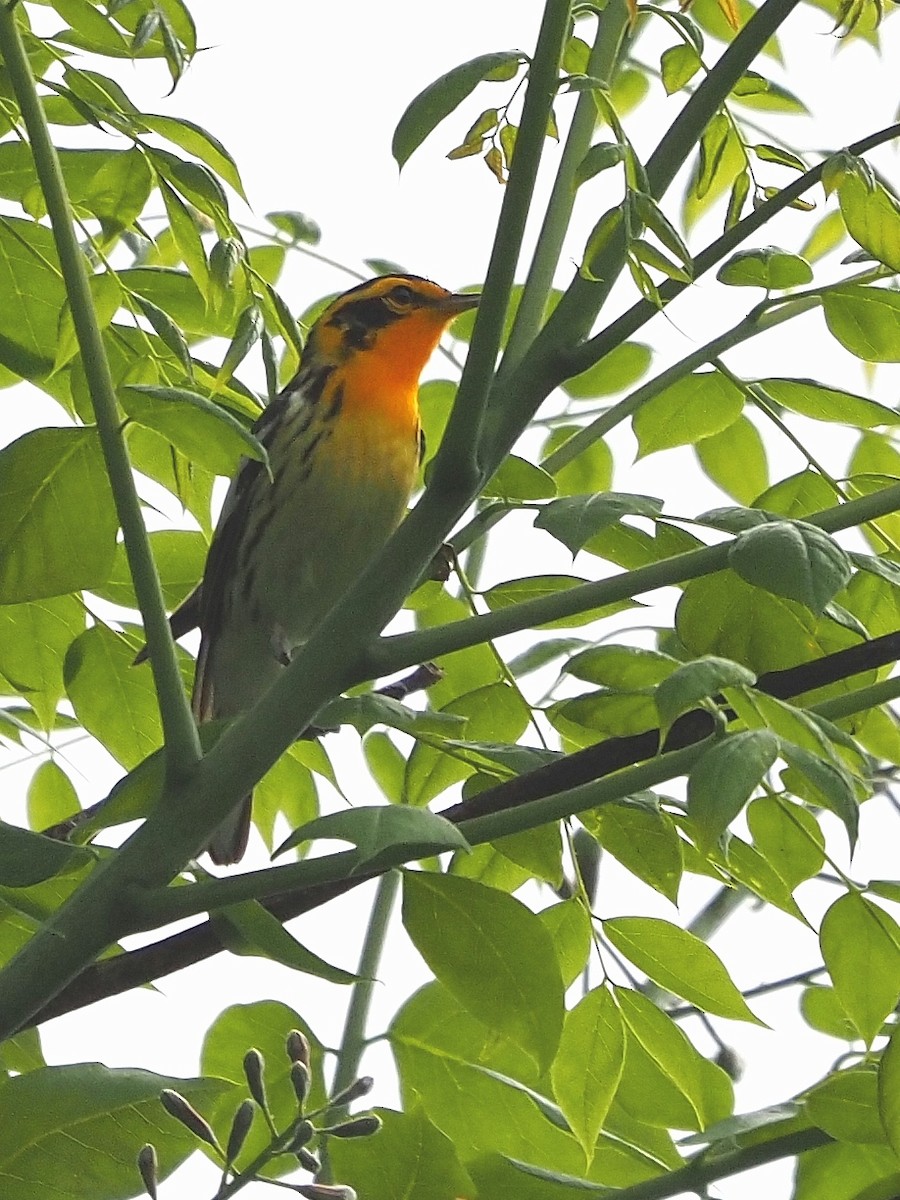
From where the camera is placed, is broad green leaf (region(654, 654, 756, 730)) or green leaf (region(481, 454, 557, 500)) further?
green leaf (region(481, 454, 557, 500))

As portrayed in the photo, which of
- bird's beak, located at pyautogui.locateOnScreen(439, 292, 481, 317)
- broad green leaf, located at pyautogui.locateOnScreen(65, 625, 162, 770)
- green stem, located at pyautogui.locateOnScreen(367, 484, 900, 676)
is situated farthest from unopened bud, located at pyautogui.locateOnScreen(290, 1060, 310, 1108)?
bird's beak, located at pyautogui.locateOnScreen(439, 292, 481, 317)

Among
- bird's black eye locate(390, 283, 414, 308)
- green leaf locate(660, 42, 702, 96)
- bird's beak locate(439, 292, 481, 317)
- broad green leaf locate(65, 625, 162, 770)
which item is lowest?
broad green leaf locate(65, 625, 162, 770)

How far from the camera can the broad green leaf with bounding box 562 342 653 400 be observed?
1572 mm

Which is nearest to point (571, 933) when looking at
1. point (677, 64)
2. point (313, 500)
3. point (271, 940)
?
point (271, 940)

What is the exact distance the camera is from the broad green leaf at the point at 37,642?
123 cm

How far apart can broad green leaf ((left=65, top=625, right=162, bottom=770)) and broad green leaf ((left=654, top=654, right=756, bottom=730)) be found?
524mm

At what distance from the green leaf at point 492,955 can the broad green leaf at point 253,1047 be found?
206mm

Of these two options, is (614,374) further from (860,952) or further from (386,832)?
(386,832)

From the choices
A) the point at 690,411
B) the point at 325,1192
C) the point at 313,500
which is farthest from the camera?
the point at 313,500

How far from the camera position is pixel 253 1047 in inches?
44.7

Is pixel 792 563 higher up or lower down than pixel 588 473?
lower down

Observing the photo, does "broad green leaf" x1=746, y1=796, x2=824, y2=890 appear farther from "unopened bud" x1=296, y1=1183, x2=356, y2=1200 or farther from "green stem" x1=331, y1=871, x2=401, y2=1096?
"unopened bud" x1=296, y1=1183, x2=356, y2=1200

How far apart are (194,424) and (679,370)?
0.33 meters

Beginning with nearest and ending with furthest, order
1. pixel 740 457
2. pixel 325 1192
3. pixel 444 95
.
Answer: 1. pixel 325 1192
2. pixel 444 95
3. pixel 740 457
